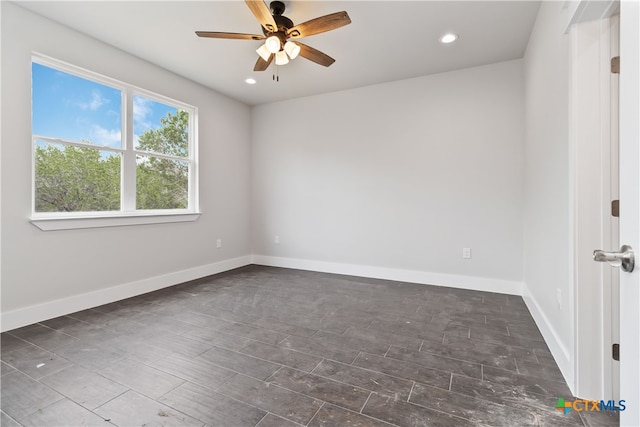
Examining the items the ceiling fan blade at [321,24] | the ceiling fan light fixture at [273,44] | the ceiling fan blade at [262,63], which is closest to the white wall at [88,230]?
the ceiling fan blade at [262,63]

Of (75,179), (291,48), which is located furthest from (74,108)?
(291,48)

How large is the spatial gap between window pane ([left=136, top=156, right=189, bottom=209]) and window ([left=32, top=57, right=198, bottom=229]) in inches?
0.5

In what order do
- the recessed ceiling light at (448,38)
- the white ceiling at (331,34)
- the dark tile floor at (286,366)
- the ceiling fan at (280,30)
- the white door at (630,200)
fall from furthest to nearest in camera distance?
1. the recessed ceiling light at (448,38)
2. the white ceiling at (331,34)
3. the ceiling fan at (280,30)
4. the dark tile floor at (286,366)
5. the white door at (630,200)

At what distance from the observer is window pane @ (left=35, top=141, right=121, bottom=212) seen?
107 inches

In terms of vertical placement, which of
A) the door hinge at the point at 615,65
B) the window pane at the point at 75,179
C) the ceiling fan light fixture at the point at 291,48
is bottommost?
the window pane at the point at 75,179

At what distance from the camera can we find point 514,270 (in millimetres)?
3436

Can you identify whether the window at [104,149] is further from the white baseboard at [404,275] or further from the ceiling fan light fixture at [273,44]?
the ceiling fan light fixture at [273,44]

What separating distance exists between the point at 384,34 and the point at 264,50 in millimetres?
1221

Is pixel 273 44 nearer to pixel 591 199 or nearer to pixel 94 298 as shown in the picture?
pixel 591 199

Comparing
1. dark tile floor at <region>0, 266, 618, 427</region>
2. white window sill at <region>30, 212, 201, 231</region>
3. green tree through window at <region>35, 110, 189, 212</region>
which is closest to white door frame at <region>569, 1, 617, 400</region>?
dark tile floor at <region>0, 266, 618, 427</region>

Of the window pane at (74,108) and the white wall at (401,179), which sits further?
the white wall at (401,179)

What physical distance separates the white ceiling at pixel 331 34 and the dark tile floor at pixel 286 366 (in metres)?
2.72

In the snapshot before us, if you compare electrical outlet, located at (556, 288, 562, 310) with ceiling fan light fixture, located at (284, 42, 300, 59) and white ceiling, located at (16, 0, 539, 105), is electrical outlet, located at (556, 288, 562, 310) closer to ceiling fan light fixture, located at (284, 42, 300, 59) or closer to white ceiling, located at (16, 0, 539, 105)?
white ceiling, located at (16, 0, 539, 105)

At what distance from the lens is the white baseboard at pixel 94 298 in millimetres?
2494
